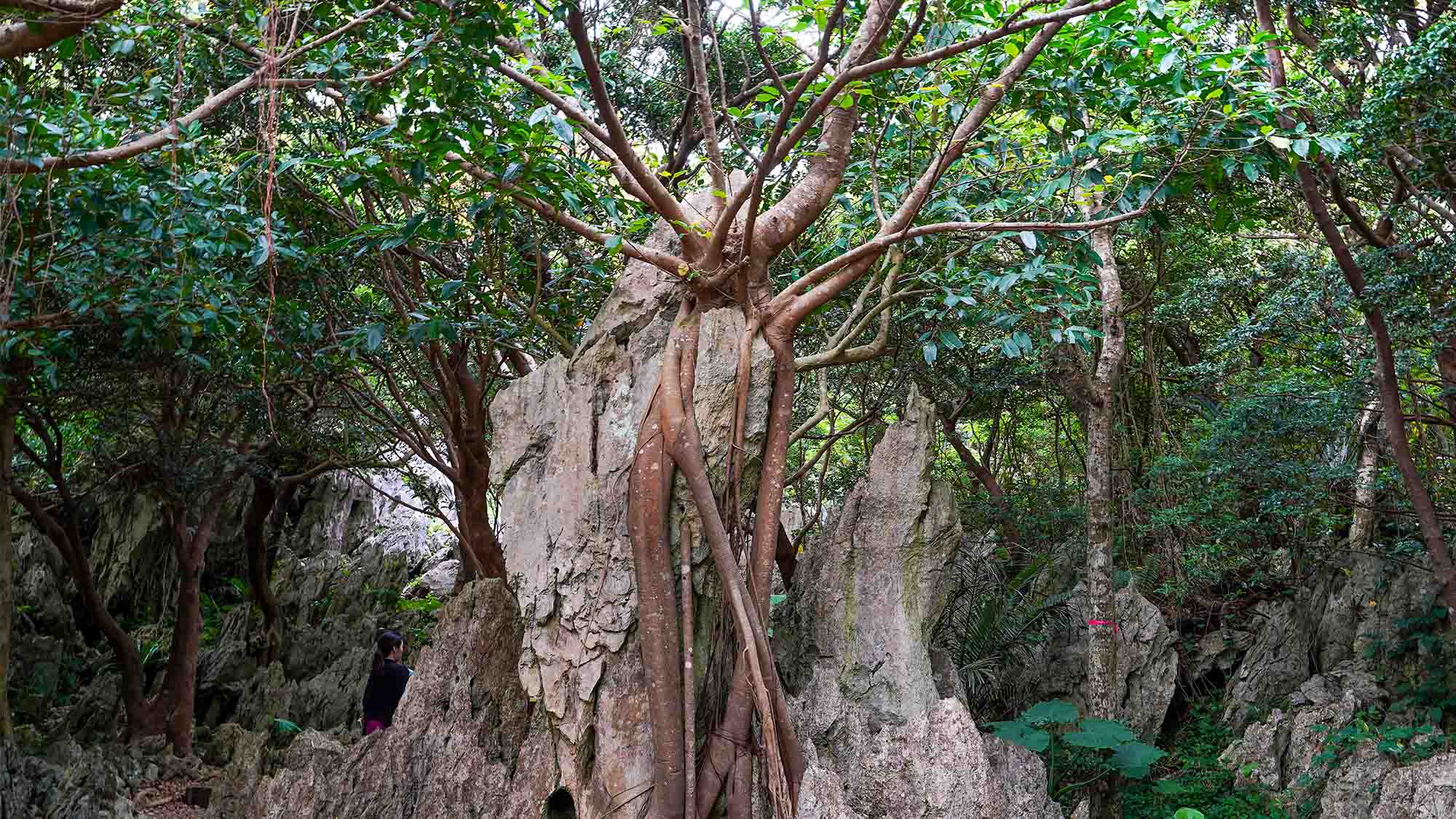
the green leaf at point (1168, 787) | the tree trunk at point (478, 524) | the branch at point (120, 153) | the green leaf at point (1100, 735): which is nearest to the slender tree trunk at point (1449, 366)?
the green leaf at point (1100, 735)

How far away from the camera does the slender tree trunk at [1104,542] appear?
6.87 metres

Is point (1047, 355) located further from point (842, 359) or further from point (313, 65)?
point (313, 65)

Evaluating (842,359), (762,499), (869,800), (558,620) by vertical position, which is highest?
(842,359)

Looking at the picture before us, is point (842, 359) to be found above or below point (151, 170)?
below

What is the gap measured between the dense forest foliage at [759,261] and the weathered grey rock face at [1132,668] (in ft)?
1.05

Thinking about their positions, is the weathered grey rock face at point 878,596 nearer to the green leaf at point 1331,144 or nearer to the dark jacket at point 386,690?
the green leaf at point 1331,144

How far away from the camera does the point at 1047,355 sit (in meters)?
9.30

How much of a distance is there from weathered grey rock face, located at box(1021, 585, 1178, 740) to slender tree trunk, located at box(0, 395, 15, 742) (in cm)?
719

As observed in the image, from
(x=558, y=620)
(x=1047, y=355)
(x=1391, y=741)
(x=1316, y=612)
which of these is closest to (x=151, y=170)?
(x=558, y=620)

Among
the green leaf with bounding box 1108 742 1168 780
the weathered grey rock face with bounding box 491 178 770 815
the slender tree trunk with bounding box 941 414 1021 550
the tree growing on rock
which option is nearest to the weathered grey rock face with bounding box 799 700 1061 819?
the tree growing on rock

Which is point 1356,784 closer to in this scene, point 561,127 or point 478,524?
point 561,127

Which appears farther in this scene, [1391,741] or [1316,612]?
[1316,612]

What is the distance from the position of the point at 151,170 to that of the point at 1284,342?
24.7 ft

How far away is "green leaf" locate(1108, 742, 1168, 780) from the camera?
642 centimetres
